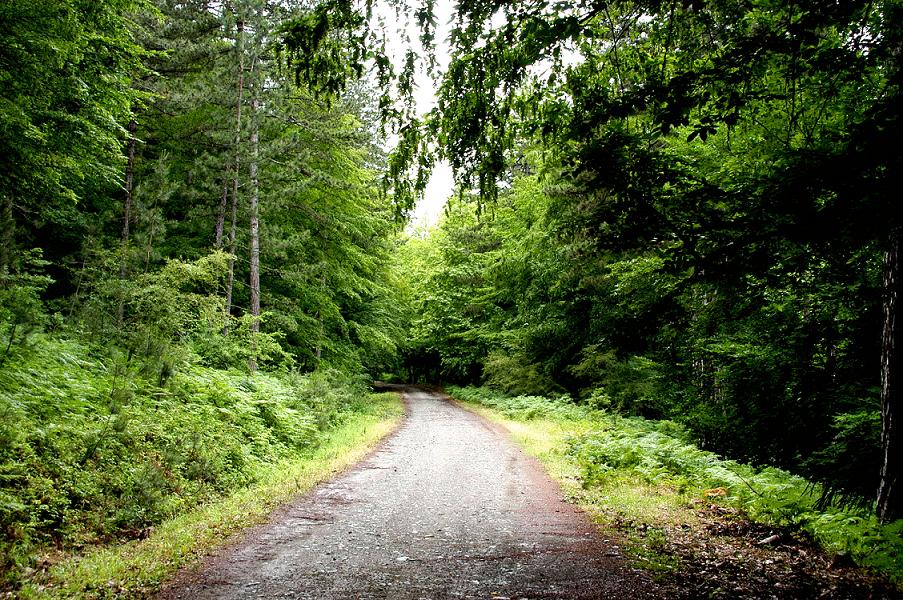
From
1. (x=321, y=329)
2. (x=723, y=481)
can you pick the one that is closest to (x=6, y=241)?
(x=723, y=481)

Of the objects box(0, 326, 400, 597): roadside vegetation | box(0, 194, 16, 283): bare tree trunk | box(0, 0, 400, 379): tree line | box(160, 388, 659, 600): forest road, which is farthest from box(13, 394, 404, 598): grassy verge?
box(0, 194, 16, 283): bare tree trunk

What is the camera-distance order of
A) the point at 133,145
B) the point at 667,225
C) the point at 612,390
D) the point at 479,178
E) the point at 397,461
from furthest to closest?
the point at 612,390 < the point at 133,145 < the point at 397,461 < the point at 479,178 < the point at 667,225

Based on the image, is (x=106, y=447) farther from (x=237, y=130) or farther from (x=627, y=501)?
(x=237, y=130)

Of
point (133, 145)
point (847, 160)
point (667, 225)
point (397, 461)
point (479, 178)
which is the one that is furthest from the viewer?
point (133, 145)

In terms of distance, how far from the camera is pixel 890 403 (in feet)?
16.7

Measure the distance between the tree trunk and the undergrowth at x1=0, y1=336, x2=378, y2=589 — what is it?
25.5 ft

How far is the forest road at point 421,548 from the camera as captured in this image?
4.34m

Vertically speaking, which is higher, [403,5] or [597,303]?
[403,5]

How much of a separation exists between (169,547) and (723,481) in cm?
730

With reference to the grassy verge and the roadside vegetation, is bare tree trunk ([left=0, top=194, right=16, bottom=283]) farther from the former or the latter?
the grassy verge

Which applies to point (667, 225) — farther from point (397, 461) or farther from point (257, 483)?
point (397, 461)

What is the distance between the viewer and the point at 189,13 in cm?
1719

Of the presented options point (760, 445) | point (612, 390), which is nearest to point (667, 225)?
point (760, 445)

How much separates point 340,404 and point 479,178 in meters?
14.1
